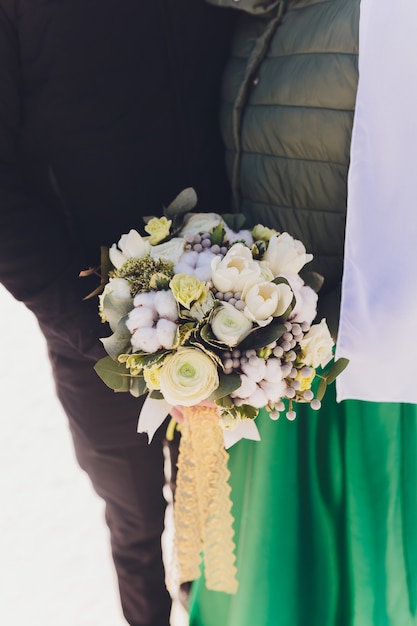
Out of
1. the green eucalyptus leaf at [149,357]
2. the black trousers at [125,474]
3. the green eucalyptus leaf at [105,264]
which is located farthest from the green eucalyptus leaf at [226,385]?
the black trousers at [125,474]

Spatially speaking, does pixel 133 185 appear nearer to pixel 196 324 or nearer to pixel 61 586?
pixel 196 324

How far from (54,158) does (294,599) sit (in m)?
1.08

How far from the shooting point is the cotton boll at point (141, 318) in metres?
1.09

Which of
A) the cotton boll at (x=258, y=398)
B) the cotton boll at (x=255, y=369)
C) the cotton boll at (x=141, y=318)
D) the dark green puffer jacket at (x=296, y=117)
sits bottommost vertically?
the cotton boll at (x=258, y=398)

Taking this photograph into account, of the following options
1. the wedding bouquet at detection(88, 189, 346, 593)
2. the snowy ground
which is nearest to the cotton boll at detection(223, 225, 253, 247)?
the wedding bouquet at detection(88, 189, 346, 593)

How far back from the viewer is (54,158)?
133cm

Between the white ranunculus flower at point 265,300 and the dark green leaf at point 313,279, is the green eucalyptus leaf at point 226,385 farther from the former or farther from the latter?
the dark green leaf at point 313,279

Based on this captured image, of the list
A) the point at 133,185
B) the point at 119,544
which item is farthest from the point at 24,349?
the point at 133,185

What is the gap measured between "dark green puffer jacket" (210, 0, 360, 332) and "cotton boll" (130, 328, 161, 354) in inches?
15.2

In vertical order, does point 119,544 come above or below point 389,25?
below

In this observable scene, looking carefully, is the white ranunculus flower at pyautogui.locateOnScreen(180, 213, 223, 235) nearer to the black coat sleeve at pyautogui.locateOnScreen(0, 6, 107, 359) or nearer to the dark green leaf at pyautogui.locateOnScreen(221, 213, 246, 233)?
the dark green leaf at pyautogui.locateOnScreen(221, 213, 246, 233)

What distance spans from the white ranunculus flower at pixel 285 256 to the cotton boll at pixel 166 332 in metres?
0.21

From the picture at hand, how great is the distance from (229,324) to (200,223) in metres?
0.28

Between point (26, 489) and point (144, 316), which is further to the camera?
point (26, 489)
